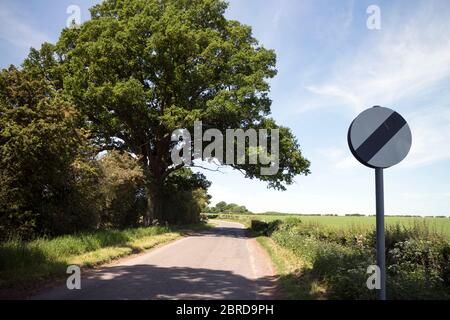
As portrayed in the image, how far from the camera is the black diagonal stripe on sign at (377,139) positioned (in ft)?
15.9

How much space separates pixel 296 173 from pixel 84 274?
22.7 m

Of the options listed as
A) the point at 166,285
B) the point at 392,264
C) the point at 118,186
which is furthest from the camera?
the point at 118,186

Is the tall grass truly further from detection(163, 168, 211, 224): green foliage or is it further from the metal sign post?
detection(163, 168, 211, 224): green foliage

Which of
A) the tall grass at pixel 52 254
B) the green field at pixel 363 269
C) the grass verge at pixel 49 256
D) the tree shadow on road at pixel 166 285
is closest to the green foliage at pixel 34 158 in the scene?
the tall grass at pixel 52 254

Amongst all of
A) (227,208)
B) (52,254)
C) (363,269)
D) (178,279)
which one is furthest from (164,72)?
(227,208)

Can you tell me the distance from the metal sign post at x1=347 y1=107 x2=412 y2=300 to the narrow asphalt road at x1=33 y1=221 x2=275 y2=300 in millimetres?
4437

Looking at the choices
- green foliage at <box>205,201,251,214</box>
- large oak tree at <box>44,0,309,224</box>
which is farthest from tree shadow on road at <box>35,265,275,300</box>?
green foliage at <box>205,201,251,214</box>

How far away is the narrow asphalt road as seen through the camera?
8.64 meters

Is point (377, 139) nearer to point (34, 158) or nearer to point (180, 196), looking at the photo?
point (34, 158)

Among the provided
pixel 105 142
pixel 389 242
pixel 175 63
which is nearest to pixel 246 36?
pixel 175 63

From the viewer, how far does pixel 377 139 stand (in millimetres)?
4891

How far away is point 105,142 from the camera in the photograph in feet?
117

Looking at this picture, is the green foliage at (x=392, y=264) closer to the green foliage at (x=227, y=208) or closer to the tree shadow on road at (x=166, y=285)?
the tree shadow on road at (x=166, y=285)

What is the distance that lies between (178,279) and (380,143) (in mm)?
7375
